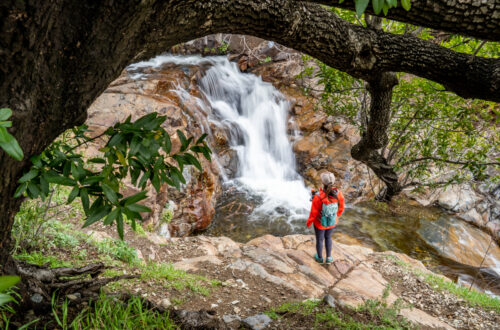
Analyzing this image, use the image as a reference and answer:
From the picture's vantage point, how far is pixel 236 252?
5.49m

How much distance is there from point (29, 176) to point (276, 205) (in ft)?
28.7

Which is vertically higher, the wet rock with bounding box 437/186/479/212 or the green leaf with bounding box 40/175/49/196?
the green leaf with bounding box 40/175/49/196

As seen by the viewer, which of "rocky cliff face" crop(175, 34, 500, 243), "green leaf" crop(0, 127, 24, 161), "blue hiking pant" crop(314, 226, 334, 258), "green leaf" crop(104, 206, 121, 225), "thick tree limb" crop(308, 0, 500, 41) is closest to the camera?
"green leaf" crop(0, 127, 24, 161)

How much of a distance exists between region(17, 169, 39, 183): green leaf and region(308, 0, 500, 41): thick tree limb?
1.94m

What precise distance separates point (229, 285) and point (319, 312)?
1465 millimetres

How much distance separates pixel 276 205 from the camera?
9766 mm

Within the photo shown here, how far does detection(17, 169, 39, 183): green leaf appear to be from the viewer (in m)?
1.28

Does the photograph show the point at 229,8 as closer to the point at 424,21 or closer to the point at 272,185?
the point at 424,21

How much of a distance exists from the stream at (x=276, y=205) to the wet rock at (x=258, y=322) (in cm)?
524

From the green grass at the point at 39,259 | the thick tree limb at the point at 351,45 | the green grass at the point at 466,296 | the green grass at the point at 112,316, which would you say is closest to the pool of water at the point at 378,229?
the green grass at the point at 466,296

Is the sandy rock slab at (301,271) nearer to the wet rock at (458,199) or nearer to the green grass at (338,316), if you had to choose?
the green grass at (338,316)

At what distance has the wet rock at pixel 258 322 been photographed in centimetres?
249

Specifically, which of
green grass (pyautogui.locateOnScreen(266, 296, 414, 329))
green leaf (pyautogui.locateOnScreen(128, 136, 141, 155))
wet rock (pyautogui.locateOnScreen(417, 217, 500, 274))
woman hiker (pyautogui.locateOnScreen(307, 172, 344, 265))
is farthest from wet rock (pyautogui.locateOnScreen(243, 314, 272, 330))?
wet rock (pyautogui.locateOnScreen(417, 217, 500, 274))

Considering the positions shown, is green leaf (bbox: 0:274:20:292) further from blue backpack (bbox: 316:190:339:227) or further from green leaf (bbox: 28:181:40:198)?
blue backpack (bbox: 316:190:339:227)
